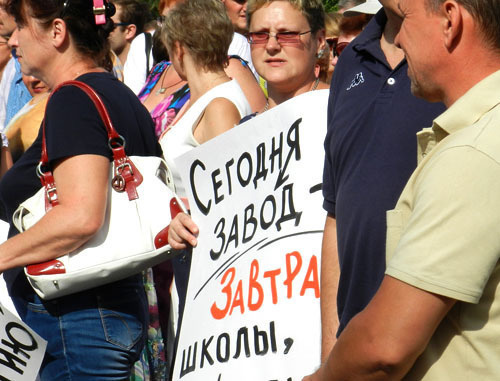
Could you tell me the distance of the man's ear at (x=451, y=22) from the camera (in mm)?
1688

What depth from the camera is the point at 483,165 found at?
154 centimetres

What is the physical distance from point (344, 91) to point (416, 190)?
32.7 inches

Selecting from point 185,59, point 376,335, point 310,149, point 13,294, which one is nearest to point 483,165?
point 376,335

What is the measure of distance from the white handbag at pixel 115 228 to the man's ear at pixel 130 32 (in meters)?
4.68

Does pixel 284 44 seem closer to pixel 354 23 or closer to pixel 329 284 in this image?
pixel 354 23

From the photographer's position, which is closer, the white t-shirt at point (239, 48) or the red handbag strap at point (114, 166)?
the red handbag strap at point (114, 166)

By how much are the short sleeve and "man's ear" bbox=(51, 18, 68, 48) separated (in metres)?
2.12

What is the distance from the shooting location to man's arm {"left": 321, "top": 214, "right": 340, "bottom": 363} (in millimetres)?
2438

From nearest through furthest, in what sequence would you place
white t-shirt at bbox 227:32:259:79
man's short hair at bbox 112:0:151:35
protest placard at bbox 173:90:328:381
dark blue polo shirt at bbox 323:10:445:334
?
1. dark blue polo shirt at bbox 323:10:445:334
2. protest placard at bbox 173:90:328:381
3. white t-shirt at bbox 227:32:259:79
4. man's short hair at bbox 112:0:151:35

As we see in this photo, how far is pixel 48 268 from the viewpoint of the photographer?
310 centimetres

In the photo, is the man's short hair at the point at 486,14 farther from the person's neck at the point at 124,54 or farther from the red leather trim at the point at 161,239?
the person's neck at the point at 124,54

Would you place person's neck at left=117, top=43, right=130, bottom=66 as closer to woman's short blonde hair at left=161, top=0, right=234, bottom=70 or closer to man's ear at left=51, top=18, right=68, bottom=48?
woman's short blonde hair at left=161, top=0, right=234, bottom=70

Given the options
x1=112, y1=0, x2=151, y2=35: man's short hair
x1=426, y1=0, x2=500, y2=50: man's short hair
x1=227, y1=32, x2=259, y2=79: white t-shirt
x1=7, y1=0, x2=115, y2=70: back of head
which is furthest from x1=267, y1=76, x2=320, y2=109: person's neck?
x1=112, y1=0, x2=151, y2=35: man's short hair

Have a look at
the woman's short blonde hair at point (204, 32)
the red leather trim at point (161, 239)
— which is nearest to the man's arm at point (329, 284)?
the red leather trim at point (161, 239)
